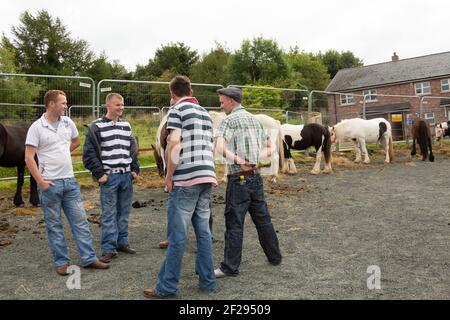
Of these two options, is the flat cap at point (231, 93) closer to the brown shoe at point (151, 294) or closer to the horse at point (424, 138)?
the brown shoe at point (151, 294)

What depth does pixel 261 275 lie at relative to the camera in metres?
4.62

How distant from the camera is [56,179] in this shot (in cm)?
472

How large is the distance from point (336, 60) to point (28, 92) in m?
69.8

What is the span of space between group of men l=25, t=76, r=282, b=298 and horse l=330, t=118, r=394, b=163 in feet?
37.9

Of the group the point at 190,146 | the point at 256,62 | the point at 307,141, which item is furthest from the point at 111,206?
the point at 256,62

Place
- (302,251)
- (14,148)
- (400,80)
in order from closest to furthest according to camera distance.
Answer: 1. (302,251)
2. (14,148)
3. (400,80)

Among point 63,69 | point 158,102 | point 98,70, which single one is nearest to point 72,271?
point 158,102

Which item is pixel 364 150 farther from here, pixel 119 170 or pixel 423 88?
pixel 423 88

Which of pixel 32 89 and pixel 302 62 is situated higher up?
pixel 302 62

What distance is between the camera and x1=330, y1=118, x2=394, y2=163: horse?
15738 mm

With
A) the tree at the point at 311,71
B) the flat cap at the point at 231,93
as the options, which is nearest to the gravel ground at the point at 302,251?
the flat cap at the point at 231,93
